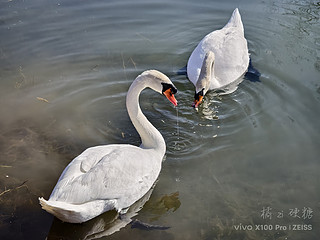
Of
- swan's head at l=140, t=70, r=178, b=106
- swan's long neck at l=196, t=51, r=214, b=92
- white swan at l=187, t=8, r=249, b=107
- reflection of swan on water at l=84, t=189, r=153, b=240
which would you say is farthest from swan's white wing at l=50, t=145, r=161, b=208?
white swan at l=187, t=8, r=249, b=107

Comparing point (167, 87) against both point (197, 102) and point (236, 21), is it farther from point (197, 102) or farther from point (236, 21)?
point (236, 21)

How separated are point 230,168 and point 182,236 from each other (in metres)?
1.36

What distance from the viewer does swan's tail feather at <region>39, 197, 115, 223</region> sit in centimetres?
430

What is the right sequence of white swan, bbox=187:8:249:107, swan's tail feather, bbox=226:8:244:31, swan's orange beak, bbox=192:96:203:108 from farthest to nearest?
swan's tail feather, bbox=226:8:244:31 < white swan, bbox=187:8:249:107 < swan's orange beak, bbox=192:96:203:108

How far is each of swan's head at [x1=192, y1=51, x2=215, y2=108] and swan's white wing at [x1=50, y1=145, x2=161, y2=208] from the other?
184 centimetres

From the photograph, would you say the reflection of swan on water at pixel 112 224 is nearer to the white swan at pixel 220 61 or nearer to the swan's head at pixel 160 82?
the swan's head at pixel 160 82

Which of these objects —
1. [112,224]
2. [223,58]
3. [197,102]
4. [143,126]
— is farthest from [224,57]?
[112,224]

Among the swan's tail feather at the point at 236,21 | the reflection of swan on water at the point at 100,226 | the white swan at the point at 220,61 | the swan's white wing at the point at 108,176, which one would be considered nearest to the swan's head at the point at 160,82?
the swan's white wing at the point at 108,176

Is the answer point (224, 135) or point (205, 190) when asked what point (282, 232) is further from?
point (224, 135)

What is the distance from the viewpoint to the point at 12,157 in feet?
19.9

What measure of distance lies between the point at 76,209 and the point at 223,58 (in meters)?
4.57

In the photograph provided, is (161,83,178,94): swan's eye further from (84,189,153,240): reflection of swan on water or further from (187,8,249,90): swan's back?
(187,8,249,90): swan's back

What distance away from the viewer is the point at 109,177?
15.6ft

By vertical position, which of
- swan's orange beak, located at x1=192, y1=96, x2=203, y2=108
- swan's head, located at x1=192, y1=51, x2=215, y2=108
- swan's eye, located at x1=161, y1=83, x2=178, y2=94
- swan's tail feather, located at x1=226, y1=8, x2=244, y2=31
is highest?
swan's tail feather, located at x1=226, y1=8, x2=244, y2=31
